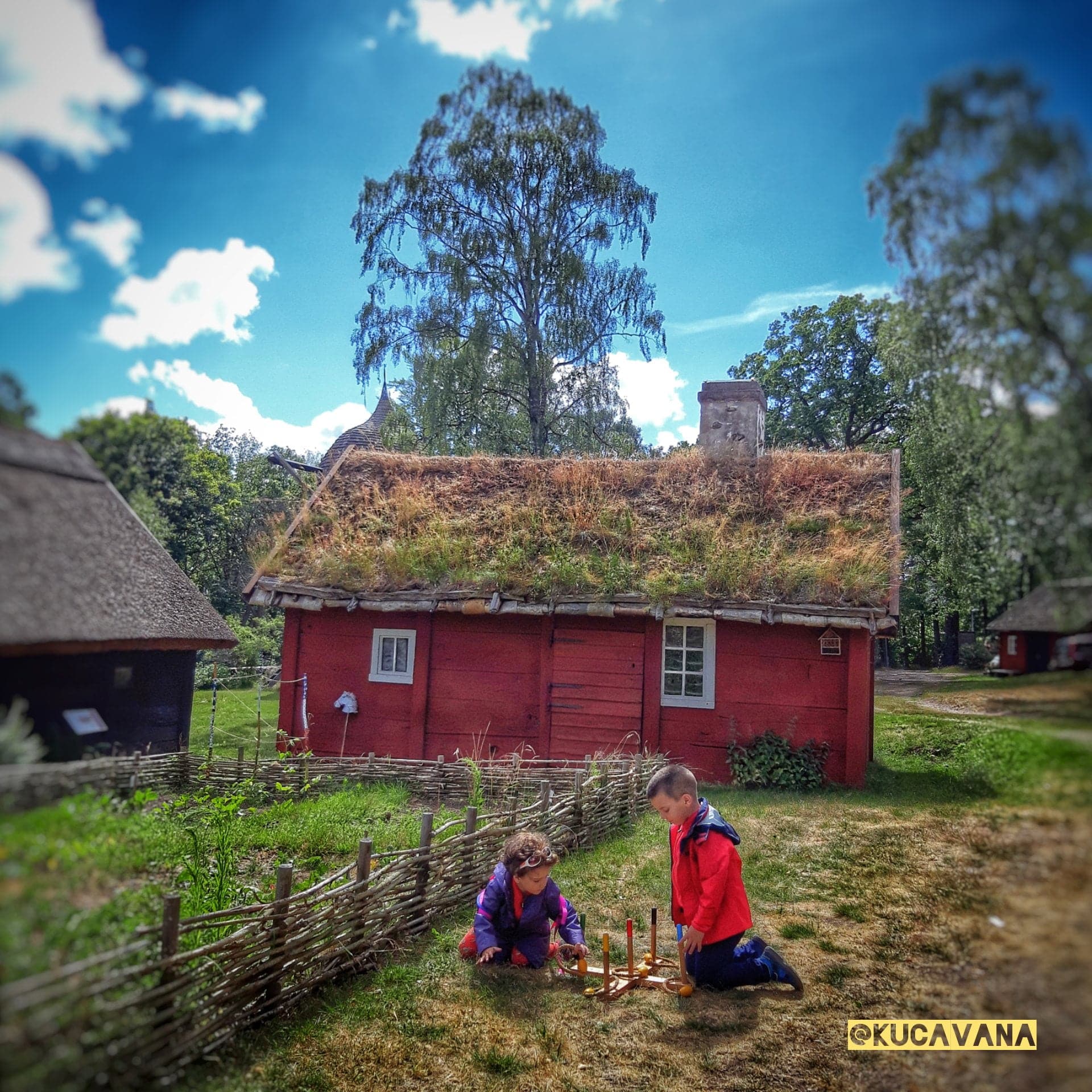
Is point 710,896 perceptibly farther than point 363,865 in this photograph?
No

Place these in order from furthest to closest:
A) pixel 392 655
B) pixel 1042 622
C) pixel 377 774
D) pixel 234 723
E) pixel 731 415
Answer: pixel 731 415 < pixel 234 723 < pixel 392 655 < pixel 377 774 < pixel 1042 622

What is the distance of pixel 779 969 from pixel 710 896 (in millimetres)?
669

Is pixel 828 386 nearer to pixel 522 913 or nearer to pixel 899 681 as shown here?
pixel 899 681

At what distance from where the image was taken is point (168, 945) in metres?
3.01

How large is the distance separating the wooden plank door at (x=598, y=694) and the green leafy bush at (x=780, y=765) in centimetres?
139

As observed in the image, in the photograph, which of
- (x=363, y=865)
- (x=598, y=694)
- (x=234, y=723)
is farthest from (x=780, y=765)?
(x=234, y=723)

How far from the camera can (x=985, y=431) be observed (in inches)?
88.2

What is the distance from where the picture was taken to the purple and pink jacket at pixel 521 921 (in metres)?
4.70

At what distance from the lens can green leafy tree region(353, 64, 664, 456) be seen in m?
16.3

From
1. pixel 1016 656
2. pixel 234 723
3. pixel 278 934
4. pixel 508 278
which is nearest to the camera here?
pixel 1016 656

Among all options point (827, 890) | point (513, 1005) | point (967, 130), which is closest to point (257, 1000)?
point (513, 1005)

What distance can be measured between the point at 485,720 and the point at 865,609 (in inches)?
199

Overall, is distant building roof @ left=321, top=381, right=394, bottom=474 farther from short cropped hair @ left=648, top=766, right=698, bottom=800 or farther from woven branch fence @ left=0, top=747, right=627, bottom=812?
short cropped hair @ left=648, top=766, right=698, bottom=800

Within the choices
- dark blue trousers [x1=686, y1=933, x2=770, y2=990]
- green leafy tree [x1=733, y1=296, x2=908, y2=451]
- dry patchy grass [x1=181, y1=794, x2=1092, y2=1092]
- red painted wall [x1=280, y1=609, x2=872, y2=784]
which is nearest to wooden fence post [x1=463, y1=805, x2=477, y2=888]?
dry patchy grass [x1=181, y1=794, x2=1092, y2=1092]
